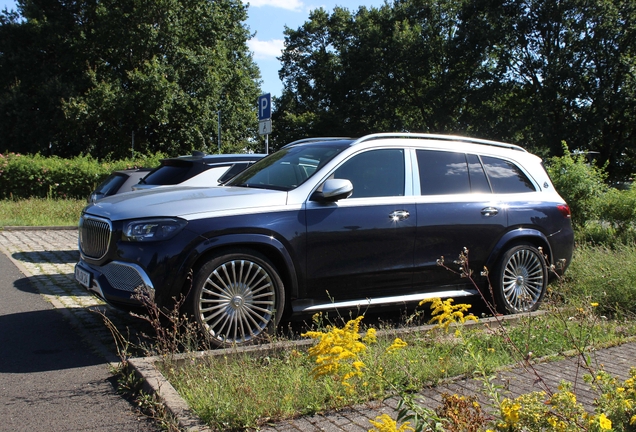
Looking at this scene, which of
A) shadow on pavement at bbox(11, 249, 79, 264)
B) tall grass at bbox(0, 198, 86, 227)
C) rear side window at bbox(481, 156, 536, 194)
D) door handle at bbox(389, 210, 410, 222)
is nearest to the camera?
door handle at bbox(389, 210, 410, 222)

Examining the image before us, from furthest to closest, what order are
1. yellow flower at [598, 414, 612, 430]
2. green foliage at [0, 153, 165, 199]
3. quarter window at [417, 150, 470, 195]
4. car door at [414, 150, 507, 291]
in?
green foliage at [0, 153, 165, 199], quarter window at [417, 150, 470, 195], car door at [414, 150, 507, 291], yellow flower at [598, 414, 612, 430]

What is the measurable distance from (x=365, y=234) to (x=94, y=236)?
2467 millimetres

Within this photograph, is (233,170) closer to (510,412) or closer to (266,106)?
(266,106)

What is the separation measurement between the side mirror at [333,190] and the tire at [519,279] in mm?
2075

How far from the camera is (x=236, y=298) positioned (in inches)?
205

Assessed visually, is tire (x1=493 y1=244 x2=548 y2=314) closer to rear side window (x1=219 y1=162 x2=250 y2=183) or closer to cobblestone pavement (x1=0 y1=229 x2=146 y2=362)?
cobblestone pavement (x1=0 y1=229 x2=146 y2=362)

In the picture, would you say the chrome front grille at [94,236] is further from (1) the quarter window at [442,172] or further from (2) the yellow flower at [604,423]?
(2) the yellow flower at [604,423]

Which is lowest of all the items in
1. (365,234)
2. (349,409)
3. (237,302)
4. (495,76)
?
(349,409)

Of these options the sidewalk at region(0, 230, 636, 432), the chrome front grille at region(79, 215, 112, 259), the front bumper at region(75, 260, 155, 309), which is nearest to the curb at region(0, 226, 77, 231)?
the sidewalk at region(0, 230, 636, 432)

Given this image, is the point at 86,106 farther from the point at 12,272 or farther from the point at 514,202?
the point at 514,202

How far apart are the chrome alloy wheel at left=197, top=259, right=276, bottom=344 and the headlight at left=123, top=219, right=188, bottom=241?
1.56 feet

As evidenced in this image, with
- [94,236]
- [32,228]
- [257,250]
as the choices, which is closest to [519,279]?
[257,250]

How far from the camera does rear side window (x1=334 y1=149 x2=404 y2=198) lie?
235 inches

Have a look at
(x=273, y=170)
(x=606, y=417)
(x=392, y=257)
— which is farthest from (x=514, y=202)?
(x=606, y=417)
